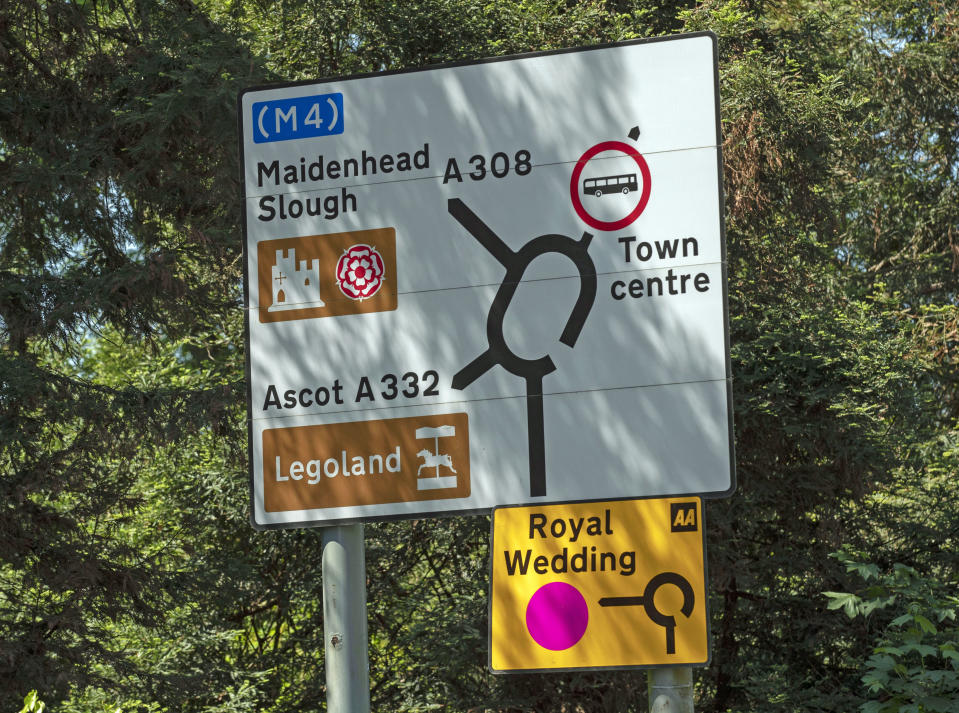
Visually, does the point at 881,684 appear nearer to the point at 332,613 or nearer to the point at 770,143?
the point at 332,613

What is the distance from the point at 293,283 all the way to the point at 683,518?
95 centimetres

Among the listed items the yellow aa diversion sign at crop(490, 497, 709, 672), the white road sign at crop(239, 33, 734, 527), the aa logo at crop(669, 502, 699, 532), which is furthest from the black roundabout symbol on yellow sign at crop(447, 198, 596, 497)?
the aa logo at crop(669, 502, 699, 532)

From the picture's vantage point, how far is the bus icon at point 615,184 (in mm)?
2268


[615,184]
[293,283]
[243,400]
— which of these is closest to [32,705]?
[293,283]

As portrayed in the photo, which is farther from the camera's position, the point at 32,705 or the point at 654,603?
the point at 32,705

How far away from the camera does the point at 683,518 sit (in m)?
2.11

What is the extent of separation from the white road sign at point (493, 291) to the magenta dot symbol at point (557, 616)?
0.61 feet

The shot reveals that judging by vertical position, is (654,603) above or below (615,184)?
below

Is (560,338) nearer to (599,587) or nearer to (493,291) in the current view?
(493,291)

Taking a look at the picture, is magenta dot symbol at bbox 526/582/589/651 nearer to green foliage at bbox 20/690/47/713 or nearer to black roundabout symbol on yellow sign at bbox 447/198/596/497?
black roundabout symbol on yellow sign at bbox 447/198/596/497

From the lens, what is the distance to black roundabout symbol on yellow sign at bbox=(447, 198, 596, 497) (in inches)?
88.4

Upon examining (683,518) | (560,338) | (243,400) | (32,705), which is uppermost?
(243,400)

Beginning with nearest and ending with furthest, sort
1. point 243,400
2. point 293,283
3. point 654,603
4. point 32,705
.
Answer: point 654,603
point 293,283
point 32,705
point 243,400

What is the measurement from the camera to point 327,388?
7.80 feet
